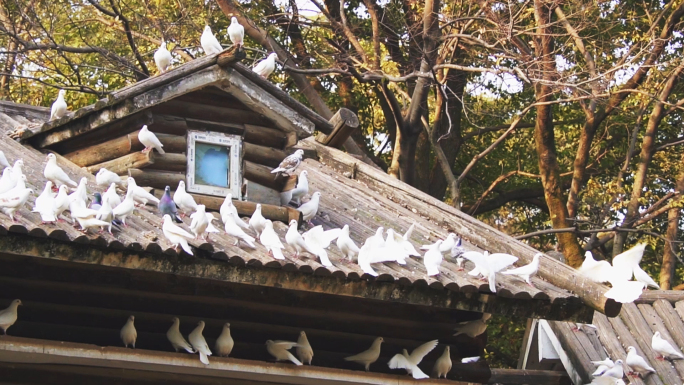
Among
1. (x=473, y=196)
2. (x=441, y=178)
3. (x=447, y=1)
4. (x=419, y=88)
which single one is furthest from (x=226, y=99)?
(x=473, y=196)

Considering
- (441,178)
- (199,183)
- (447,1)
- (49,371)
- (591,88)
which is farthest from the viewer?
(441,178)

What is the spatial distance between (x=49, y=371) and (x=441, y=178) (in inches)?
440

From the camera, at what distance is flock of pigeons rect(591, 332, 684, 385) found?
31.4ft

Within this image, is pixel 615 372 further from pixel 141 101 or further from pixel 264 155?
pixel 141 101

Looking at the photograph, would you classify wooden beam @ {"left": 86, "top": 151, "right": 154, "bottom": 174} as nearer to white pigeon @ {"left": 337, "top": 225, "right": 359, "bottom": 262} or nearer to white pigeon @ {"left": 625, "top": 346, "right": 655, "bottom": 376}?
white pigeon @ {"left": 337, "top": 225, "right": 359, "bottom": 262}

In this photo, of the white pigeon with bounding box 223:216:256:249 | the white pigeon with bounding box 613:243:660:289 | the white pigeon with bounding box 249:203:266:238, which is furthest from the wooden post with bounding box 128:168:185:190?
the white pigeon with bounding box 613:243:660:289

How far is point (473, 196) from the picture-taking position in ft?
64.2

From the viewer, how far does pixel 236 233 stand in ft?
23.5

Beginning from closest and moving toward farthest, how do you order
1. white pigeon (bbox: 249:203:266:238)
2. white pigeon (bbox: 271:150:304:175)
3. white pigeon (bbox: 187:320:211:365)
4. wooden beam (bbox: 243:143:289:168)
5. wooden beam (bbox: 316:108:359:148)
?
1. white pigeon (bbox: 187:320:211:365)
2. white pigeon (bbox: 249:203:266:238)
3. white pigeon (bbox: 271:150:304:175)
4. wooden beam (bbox: 243:143:289:168)
5. wooden beam (bbox: 316:108:359:148)

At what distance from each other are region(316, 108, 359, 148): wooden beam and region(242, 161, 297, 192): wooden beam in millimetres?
2010

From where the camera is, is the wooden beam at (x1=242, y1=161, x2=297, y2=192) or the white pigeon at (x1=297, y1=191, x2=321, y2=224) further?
the wooden beam at (x1=242, y1=161, x2=297, y2=192)

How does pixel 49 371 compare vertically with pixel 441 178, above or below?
below

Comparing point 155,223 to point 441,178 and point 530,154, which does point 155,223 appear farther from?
point 530,154

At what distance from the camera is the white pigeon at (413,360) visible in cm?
802
